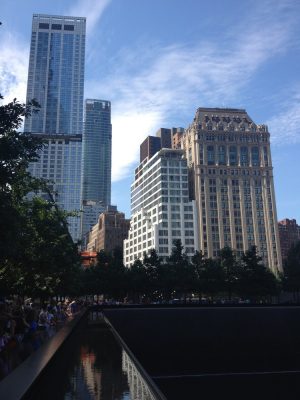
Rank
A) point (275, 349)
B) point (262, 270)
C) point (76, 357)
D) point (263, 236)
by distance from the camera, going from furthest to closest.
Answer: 1. point (263, 236)
2. point (262, 270)
3. point (275, 349)
4. point (76, 357)

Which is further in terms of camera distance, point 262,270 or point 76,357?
point 262,270

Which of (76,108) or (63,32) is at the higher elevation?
(63,32)

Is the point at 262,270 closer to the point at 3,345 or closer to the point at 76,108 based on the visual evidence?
the point at 3,345

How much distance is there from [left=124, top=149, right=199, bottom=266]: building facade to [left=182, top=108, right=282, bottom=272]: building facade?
199 inches

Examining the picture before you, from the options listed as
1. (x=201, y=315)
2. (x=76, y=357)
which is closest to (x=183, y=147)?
(x=201, y=315)

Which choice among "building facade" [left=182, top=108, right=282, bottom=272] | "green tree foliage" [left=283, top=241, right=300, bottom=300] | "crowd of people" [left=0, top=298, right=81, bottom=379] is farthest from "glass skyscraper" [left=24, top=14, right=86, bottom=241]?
"crowd of people" [left=0, top=298, right=81, bottom=379]

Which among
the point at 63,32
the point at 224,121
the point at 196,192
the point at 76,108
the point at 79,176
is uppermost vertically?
the point at 63,32

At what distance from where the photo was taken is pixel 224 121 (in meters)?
153

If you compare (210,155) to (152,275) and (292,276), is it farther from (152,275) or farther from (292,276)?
(152,275)

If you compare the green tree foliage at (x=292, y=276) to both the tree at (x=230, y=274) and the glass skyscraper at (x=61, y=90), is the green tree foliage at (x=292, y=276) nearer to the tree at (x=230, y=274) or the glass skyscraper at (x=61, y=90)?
the tree at (x=230, y=274)

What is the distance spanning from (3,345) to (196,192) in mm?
131989

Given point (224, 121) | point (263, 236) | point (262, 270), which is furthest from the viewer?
point (224, 121)

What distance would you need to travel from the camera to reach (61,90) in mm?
179625

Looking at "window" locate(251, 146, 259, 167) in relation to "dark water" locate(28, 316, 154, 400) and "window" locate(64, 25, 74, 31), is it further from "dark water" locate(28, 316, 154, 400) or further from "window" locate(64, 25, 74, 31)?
"dark water" locate(28, 316, 154, 400)
